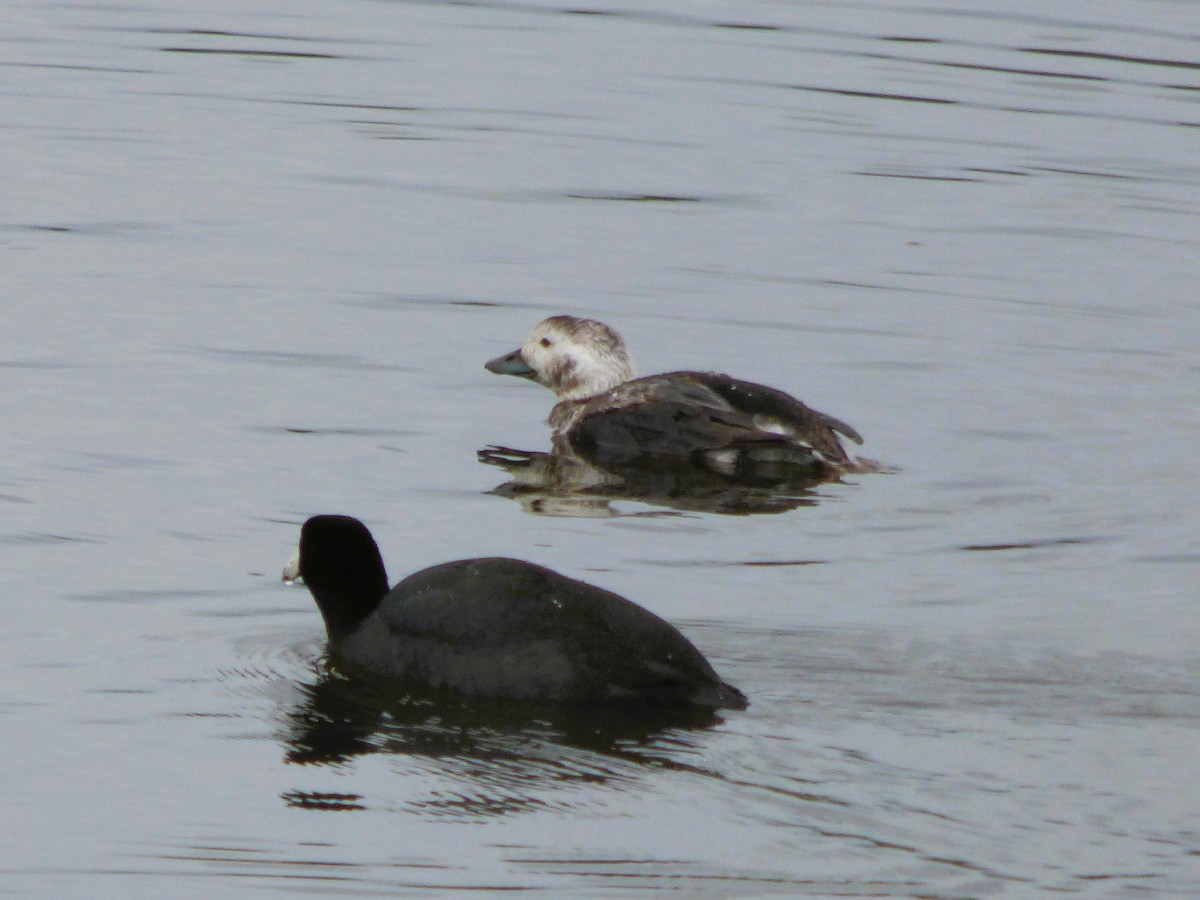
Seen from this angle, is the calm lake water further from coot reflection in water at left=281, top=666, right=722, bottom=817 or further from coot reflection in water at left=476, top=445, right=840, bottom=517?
coot reflection in water at left=476, top=445, right=840, bottom=517

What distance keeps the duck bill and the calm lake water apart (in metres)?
0.19

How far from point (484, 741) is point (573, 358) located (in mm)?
5812

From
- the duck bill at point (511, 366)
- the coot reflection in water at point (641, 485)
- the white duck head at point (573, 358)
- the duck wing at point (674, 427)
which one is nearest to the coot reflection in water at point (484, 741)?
the coot reflection in water at point (641, 485)

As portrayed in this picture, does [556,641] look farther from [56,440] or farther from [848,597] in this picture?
[56,440]

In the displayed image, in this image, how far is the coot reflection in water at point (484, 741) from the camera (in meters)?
7.27

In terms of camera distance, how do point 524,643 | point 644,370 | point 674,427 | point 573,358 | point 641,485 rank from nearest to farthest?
point 524,643
point 641,485
point 674,427
point 573,358
point 644,370

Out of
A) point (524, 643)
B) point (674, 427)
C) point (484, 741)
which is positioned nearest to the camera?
point (484, 741)

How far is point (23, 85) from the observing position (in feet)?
68.3

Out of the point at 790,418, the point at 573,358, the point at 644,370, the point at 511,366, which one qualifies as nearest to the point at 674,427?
the point at 790,418

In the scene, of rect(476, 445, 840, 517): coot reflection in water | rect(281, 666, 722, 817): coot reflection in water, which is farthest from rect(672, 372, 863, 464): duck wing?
rect(281, 666, 722, 817): coot reflection in water

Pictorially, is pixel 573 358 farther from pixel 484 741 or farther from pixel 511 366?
pixel 484 741

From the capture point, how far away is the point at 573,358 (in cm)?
1334

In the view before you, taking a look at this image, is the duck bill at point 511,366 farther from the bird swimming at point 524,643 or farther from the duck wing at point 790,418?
the bird swimming at point 524,643

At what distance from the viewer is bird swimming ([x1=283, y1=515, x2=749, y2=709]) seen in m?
7.91
